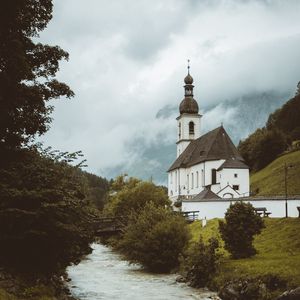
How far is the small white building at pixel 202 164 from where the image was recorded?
8175 cm

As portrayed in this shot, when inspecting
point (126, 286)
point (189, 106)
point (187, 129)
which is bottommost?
point (126, 286)

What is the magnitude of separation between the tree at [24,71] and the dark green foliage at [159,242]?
18.5 metres

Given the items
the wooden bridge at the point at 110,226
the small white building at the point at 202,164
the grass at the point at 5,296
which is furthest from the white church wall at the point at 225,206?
the grass at the point at 5,296

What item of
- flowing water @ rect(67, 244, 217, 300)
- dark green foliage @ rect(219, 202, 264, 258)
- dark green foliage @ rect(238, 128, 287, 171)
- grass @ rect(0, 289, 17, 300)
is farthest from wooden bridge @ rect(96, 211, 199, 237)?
dark green foliage @ rect(238, 128, 287, 171)

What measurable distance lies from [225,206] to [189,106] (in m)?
55.6

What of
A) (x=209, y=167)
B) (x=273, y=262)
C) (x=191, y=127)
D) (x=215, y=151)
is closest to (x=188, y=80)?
(x=191, y=127)

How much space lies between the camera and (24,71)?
19.9 m

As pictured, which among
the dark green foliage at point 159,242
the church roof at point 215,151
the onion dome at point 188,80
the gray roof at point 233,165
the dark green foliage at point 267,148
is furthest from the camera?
the onion dome at point 188,80

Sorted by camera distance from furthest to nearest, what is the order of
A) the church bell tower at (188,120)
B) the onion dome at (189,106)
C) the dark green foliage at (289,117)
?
1. the dark green foliage at (289,117)
2. the onion dome at (189,106)
3. the church bell tower at (188,120)

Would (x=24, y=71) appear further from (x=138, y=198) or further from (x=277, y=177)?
(x=277, y=177)

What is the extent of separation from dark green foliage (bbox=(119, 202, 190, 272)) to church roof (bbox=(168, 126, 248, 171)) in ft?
142

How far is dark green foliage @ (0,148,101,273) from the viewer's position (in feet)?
65.2

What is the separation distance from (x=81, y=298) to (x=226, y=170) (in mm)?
57960

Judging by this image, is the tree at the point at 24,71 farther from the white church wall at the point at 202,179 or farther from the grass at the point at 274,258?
the white church wall at the point at 202,179
